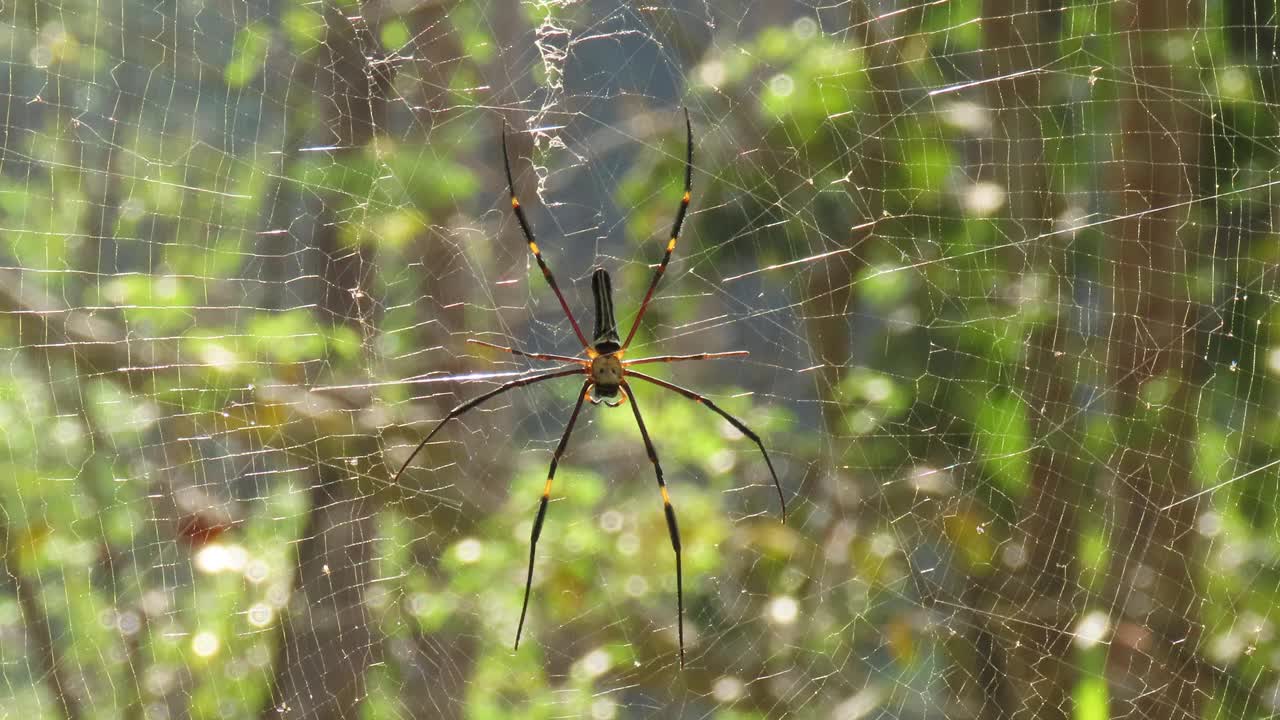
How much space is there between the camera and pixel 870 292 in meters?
3.55

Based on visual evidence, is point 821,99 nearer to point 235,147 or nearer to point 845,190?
point 845,190


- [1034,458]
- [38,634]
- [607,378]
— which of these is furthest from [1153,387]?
[38,634]

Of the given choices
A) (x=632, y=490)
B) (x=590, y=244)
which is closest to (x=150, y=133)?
(x=590, y=244)

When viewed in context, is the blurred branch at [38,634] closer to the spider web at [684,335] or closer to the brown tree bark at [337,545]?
the spider web at [684,335]

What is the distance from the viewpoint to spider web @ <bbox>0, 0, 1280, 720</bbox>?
11.1 feet

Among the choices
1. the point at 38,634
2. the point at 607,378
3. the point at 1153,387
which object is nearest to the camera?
the point at 607,378

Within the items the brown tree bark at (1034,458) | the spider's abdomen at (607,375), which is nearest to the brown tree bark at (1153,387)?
the brown tree bark at (1034,458)

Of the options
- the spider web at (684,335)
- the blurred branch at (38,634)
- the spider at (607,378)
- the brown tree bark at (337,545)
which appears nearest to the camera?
the spider at (607,378)

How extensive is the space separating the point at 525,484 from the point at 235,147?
174 centimetres

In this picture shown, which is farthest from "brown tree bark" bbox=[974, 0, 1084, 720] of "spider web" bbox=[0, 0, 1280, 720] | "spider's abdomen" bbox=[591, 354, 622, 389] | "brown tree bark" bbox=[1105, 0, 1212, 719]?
"spider's abdomen" bbox=[591, 354, 622, 389]

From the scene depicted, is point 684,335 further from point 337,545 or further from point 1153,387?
point 1153,387

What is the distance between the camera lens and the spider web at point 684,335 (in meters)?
3.38

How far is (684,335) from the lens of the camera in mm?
3641

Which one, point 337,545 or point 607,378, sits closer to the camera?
point 607,378
